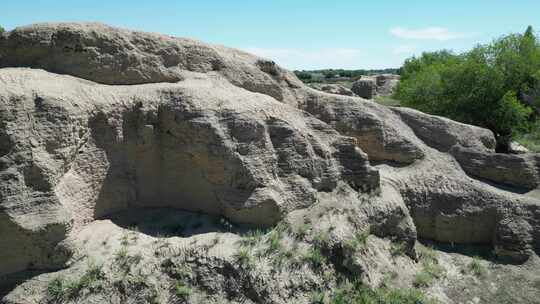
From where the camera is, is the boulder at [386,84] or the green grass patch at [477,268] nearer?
the green grass patch at [477,268]

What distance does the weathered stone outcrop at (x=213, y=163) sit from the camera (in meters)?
7.65

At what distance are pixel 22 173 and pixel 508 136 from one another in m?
19.5

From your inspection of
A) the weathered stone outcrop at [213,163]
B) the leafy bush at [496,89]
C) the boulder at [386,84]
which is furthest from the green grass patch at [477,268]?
the boulder at [386,84]

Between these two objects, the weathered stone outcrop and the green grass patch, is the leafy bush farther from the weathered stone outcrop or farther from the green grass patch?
the green grass patch

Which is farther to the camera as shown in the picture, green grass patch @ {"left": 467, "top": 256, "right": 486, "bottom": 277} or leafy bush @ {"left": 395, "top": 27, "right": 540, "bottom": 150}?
leafy bush @ {"left": 395, "top": 27, "right": 540, "bottom": 150}

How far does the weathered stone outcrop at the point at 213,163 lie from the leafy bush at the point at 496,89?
8232mm

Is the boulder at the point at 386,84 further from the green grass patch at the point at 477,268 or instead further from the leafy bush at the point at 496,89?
the green grass patch at the point at 477,268

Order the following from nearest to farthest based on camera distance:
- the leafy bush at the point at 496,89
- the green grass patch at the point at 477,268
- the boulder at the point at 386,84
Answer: the green grass patch at the point at 477,268, the leafy bush at the point at 496,89, the boulder at the point at 386,84

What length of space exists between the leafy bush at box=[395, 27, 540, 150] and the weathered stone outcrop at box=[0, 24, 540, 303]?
8232 mm

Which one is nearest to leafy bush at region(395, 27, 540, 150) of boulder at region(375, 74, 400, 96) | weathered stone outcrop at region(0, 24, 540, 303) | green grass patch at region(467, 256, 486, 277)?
weathered stone outcrop at region(0, 24, 540, 303)

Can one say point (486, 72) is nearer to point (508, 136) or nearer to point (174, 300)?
point (508, 136)

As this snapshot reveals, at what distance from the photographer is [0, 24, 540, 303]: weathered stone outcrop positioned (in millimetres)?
7652

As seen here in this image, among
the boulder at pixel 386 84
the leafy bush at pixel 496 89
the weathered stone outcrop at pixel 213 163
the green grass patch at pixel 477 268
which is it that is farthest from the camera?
the boulder at pixel 386 84

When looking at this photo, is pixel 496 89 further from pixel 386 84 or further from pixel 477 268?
pixel 386 84
